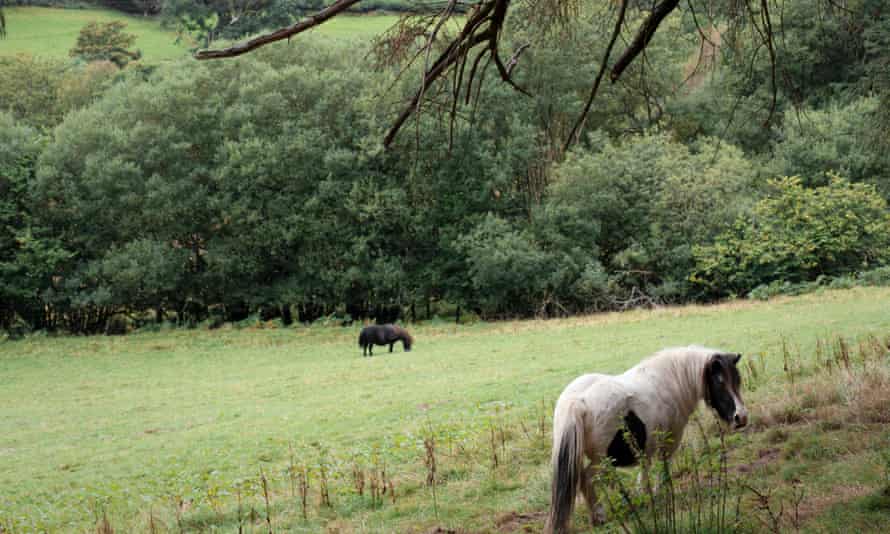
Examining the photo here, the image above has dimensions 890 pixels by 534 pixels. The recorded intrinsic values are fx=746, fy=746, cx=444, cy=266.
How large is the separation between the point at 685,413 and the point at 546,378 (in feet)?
32.0

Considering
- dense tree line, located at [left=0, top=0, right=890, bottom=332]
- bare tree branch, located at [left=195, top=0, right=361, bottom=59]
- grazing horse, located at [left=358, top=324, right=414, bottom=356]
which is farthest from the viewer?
dense tree line, located at [left=0, top=0, right=890, bottom=332]

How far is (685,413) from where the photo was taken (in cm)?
611

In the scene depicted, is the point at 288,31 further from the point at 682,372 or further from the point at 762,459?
the point at 762,459

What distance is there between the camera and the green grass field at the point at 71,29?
70938 mm

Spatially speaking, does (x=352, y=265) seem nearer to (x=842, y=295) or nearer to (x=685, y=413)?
(x=842, y=295)

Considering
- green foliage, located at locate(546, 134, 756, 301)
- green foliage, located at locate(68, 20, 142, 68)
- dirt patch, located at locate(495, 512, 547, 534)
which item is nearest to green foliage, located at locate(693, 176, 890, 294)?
green foliage, located at locate(546, 134, 756, 301)

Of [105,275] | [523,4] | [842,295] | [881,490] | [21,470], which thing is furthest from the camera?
[105,275]

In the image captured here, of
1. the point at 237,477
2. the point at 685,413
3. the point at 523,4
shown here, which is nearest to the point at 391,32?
the point at 523,4

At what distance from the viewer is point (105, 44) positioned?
7438cm

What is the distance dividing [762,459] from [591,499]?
1.79 meters

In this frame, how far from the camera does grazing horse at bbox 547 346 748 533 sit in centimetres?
514

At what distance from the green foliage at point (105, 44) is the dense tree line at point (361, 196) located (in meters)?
31.8

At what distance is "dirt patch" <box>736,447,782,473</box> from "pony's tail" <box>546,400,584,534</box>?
1.77 m

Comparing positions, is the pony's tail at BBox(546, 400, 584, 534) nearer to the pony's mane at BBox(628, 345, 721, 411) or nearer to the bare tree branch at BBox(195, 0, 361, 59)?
the pony's mane at BBox(628, 345, 721, 411)
